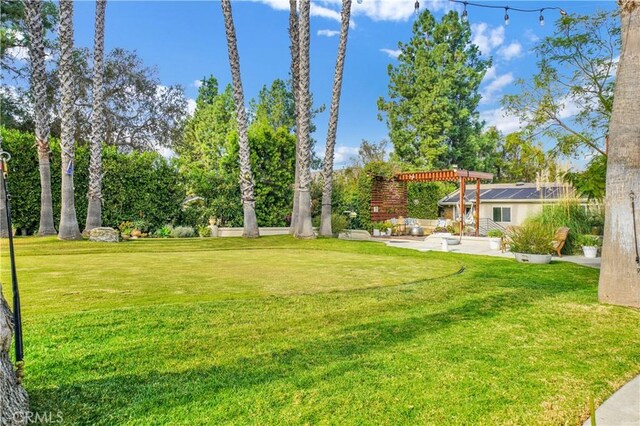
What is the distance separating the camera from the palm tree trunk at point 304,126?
1566 cm

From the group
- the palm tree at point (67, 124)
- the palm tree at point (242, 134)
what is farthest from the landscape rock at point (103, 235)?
the palm tree at point (242, 134)

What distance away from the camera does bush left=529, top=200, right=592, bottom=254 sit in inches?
492

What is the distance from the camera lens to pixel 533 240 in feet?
34.3

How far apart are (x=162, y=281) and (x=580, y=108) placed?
39.1 feet

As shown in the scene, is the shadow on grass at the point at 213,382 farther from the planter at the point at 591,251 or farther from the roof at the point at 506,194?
the roof at the point at 506,194

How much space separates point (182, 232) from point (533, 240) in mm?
12592

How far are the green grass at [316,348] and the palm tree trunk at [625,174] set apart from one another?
462mm

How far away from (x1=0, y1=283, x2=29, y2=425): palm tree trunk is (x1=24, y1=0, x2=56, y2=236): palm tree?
13.3m

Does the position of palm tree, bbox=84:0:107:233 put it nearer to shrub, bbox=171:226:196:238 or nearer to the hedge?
the hedge

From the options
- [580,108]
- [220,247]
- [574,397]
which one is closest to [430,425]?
[574,397]

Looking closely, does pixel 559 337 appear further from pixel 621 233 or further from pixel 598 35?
pixel 598 35

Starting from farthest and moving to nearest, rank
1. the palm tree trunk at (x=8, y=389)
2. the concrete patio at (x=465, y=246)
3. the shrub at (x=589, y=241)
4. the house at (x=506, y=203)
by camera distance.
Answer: the house at (x=506, y=203) → the concrete patio at (x=465, y=246) → the shrub at (x=589, y=241) → the palm tree trunk at (x=8, y=389)

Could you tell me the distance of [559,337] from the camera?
4070 mm

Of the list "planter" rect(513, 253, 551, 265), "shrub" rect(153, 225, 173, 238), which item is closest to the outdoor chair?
"planter" rect(513, 253, 551, 265)
